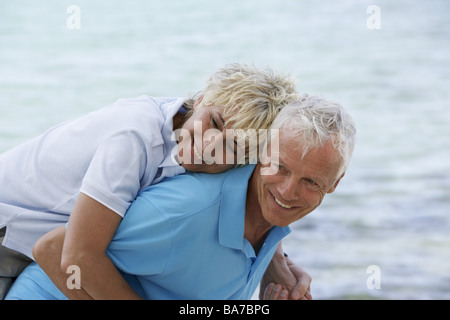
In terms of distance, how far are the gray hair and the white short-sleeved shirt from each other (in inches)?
13.3

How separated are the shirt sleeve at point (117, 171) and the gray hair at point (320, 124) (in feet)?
1.26

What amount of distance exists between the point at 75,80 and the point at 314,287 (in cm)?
537

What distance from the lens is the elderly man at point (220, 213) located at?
5.46 feet

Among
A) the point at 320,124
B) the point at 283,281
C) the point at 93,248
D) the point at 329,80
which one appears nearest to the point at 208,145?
the point at 320,124

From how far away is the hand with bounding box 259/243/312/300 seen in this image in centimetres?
216

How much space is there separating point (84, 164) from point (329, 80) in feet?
24.6

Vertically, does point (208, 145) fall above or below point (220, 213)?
above

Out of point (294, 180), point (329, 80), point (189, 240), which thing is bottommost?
point (329, 80)

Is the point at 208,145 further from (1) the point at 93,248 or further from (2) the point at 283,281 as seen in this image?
(2) the point at 283,281

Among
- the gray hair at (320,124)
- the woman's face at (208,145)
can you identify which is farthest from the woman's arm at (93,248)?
the gray hair at (320,124)

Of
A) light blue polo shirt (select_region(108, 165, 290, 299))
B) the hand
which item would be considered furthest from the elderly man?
the hand

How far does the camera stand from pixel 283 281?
7.16ft

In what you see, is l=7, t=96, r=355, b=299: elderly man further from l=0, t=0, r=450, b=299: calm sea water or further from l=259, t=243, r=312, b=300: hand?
l=0, t=0, r=450, b=299: calm sea water

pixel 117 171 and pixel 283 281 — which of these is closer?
pixel 117 171
